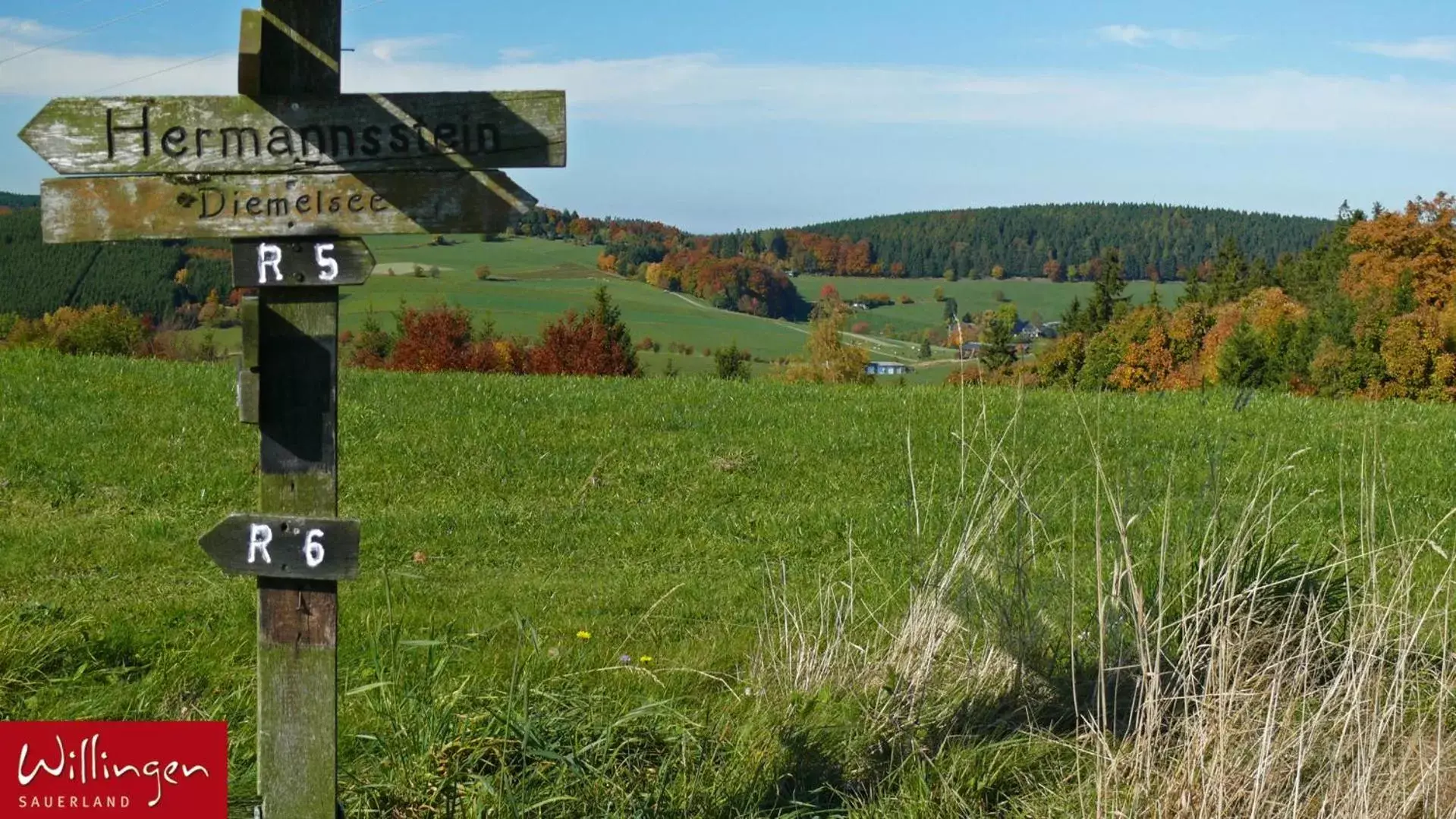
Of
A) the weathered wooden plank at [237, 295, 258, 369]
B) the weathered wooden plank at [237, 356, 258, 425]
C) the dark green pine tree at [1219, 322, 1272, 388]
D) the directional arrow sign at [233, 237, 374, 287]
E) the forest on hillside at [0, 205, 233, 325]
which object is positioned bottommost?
the dark green pine tree at [1219, 322, 1272, 388]

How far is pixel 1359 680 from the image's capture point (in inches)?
158

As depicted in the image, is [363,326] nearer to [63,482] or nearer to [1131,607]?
[63,482]

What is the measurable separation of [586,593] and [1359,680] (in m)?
4.53

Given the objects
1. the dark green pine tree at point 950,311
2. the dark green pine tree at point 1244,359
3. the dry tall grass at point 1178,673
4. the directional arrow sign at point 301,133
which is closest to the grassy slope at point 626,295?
the dark green pine tree at point 1244,359

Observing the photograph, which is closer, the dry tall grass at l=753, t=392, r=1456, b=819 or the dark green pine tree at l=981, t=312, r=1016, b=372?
the dry tall grass at l=753, t=392, r=1456, b=819

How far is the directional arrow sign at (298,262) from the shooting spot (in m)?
3.40

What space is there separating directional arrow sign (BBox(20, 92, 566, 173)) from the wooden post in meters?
0.09

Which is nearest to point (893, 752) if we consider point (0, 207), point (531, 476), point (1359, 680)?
point (1359, 680)

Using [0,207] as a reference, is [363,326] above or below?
below

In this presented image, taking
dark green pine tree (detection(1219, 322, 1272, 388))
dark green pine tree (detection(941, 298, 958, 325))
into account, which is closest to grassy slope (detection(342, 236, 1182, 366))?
dark green pine tree (detection(1219, 322, 1272, 388))

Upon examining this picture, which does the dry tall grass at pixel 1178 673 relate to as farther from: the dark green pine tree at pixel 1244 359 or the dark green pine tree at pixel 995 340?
the dark green pine tree at pixel 1244 359

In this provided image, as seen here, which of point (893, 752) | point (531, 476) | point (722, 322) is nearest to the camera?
point (893, 752)

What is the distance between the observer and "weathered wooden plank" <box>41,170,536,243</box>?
11.2ft

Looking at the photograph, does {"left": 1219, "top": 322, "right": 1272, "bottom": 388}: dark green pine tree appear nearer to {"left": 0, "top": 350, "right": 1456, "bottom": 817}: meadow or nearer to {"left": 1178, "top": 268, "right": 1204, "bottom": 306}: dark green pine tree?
{"left": 1178, "top": 268, "right": 1204, "bottom": 306}: dark green pine tree
